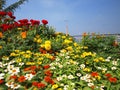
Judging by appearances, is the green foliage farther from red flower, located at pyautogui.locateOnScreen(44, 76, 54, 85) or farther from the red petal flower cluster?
the red petal flower cluster

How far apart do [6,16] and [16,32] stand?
3.60 ft

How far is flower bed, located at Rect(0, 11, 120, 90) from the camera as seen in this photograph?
199 inches

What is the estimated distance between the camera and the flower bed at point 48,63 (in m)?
5.06

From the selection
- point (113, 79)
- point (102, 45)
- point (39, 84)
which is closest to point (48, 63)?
point (39, 84)

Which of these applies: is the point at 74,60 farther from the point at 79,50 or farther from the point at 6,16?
the point at 6,16

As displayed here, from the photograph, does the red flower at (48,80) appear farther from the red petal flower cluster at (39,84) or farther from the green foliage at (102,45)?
the green foliage at (102,45)

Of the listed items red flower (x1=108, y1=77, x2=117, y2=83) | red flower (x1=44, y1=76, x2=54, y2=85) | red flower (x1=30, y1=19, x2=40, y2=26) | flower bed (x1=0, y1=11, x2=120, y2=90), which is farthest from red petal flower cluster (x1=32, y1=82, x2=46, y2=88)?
red flower (x1=30, y1=19, x2=40, y2=26)

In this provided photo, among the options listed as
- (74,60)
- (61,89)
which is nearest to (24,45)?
(74,60)

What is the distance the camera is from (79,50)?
22.1ft

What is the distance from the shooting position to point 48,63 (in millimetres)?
5918

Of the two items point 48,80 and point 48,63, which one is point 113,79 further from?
point 48,63

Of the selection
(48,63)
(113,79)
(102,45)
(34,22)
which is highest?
(34,22)

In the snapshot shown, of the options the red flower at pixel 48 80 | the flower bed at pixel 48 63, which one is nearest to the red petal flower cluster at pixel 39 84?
the flower bed at pixel 48 63

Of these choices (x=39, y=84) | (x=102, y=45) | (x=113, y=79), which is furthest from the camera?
(x=102, y=45)
